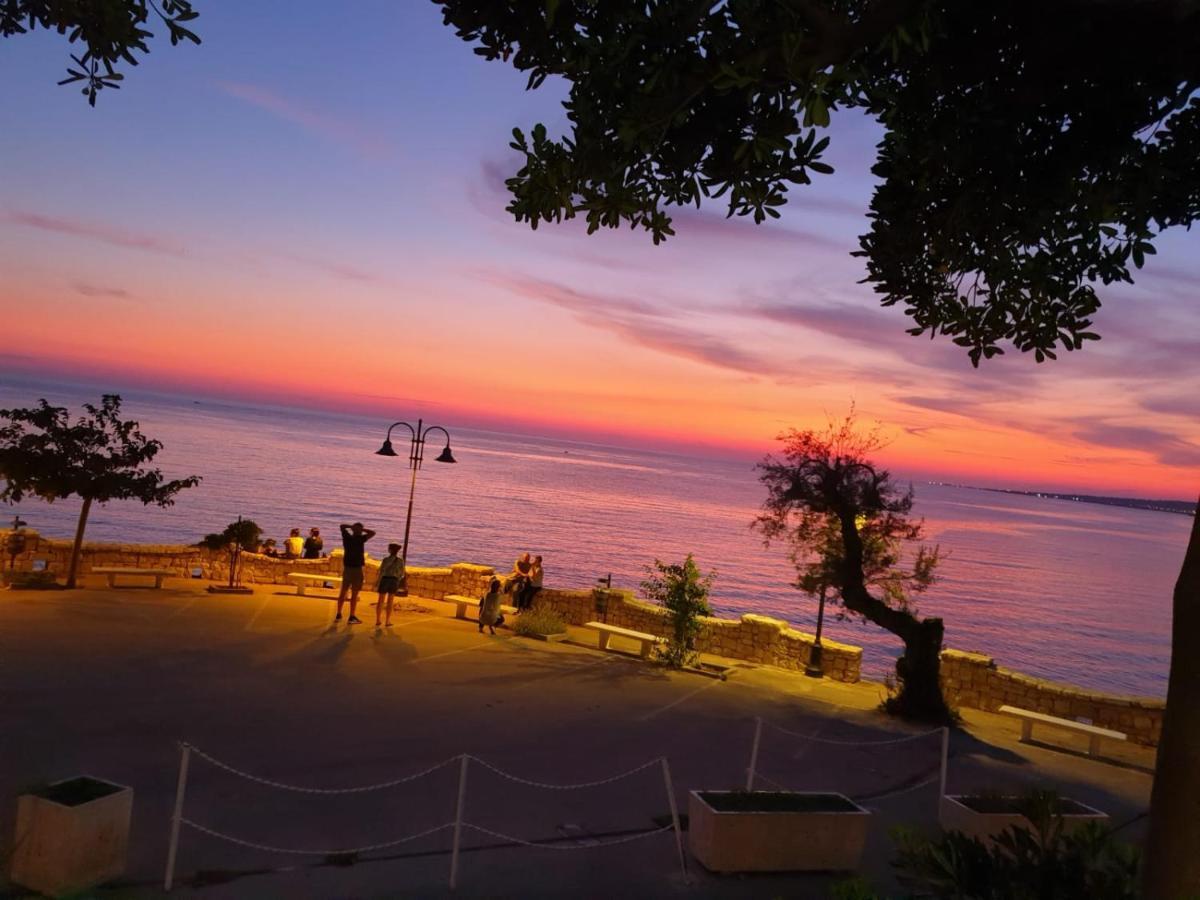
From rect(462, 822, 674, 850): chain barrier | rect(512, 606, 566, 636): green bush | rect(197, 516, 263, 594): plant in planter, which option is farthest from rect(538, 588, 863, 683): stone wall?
rect(462, 822, 674, 850): chain barrier

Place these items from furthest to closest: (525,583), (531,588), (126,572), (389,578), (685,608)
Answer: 1. (525,583)
2. (531,588)
3. (126,572)
4. (685,608)
5. (389,578)

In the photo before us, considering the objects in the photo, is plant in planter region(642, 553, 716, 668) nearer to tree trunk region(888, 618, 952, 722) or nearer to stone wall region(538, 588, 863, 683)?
stone wall region(538, 588, 863, 683)

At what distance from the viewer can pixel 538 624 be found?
18.4m

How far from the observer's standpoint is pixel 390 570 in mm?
17188

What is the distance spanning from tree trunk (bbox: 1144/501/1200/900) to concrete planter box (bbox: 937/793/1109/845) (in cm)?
401

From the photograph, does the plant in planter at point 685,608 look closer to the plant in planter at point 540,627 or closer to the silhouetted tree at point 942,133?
the plant in planter at point 540,627

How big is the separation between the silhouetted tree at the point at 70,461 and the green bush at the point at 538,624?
7.74 m

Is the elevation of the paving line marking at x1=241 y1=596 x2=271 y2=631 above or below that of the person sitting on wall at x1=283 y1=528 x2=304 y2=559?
below

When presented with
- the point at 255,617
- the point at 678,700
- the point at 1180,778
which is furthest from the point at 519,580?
the point at 1180,778

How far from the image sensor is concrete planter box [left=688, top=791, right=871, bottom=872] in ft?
24.3

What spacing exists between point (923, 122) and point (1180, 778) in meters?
5.07

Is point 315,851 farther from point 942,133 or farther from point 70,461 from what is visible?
point 70,461

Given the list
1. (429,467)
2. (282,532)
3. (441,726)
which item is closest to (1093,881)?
(441,726)

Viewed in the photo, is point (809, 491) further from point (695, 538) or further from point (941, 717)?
point (695, 538)
